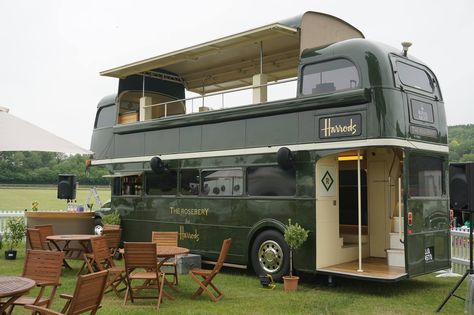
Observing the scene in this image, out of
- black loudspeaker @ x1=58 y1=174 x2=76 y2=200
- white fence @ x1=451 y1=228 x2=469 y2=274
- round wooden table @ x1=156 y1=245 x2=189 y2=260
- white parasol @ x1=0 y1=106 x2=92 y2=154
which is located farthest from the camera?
black loudspeaker @ x1=58 y1=174 x2=76 y2=200

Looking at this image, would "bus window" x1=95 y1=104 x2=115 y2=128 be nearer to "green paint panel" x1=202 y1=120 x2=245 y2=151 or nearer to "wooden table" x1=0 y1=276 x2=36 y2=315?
"green paint panel" x1=202 y1=120 x2=245 y2=151

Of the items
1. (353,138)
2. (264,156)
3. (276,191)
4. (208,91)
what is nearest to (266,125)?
(264,156)

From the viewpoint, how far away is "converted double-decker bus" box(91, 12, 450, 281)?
832cm

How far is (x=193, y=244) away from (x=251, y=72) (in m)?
4.32

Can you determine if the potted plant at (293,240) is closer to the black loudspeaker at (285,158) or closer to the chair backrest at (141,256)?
the black loudspeaker at (285,158)

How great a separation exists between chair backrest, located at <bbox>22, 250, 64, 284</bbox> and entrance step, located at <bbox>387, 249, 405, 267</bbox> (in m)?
5.51

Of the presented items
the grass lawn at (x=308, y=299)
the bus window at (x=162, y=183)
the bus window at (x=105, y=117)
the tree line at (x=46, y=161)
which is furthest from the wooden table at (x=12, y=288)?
the tree line at (x=46, y=161)

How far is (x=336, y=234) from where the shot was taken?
9.10 metres

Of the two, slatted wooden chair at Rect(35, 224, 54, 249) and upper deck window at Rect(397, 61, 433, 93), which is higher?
upper deck window at Rect(397, 61, 433, 93)

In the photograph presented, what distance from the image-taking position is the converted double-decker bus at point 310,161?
832 cm

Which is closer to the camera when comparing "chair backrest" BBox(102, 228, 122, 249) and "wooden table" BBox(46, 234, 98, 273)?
"wooden table" BBox(46, 234, 98, 273)

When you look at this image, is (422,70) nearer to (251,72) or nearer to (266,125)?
(266,125)

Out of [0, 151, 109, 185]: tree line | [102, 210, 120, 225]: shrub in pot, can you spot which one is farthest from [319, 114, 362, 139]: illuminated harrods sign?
[0, 151, 109, 185]: tree line

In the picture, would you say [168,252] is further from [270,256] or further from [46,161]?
[46,161]
